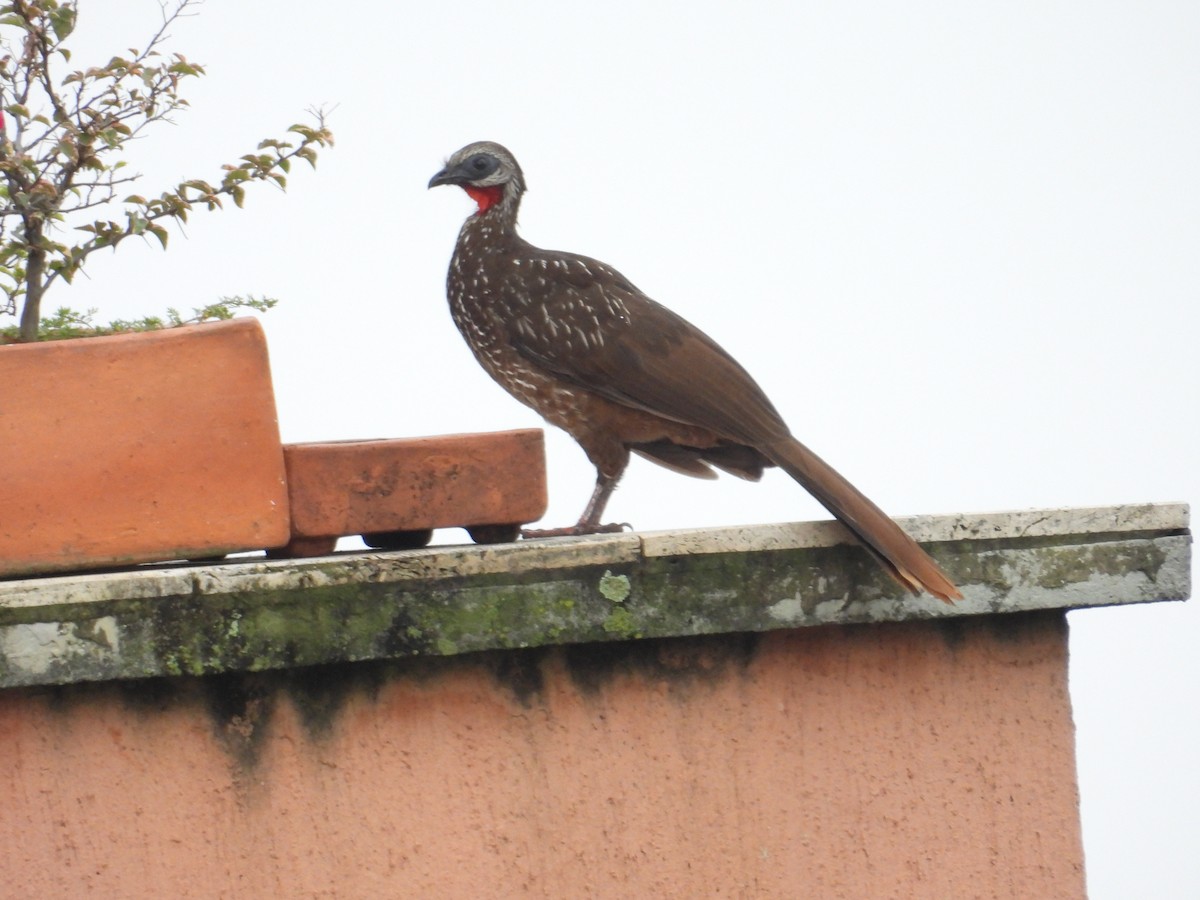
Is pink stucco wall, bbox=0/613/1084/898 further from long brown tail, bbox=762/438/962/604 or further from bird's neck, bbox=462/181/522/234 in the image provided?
bird's neck, bbox=462/181/522/234

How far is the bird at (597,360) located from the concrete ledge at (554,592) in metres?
0.40

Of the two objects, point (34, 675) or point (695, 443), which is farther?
point (695, 443)

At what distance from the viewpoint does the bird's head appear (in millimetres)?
4324

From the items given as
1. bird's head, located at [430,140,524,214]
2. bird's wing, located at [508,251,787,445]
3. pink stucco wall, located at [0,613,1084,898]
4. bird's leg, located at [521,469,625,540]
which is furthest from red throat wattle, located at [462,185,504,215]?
pink stucco wall, located at [0,613,1084,898]

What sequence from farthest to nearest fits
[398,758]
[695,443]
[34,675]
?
1. [695,443]
2. [398,758]
3. [34,675]

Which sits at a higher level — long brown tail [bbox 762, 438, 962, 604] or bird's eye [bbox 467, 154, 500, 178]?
bird's eye [bbox 467, 154, 500, 178]

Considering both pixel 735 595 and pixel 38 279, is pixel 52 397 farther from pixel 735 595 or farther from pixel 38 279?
pixel 735 595

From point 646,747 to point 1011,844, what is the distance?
0.81 metres

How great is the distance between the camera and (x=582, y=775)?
9.36ft

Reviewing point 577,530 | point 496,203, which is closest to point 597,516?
point 577,530

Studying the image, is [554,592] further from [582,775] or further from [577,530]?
[577,530]

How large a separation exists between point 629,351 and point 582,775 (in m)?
1.28

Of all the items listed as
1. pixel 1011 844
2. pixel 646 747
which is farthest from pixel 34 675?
pixel 1011 844

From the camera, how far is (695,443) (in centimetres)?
380
